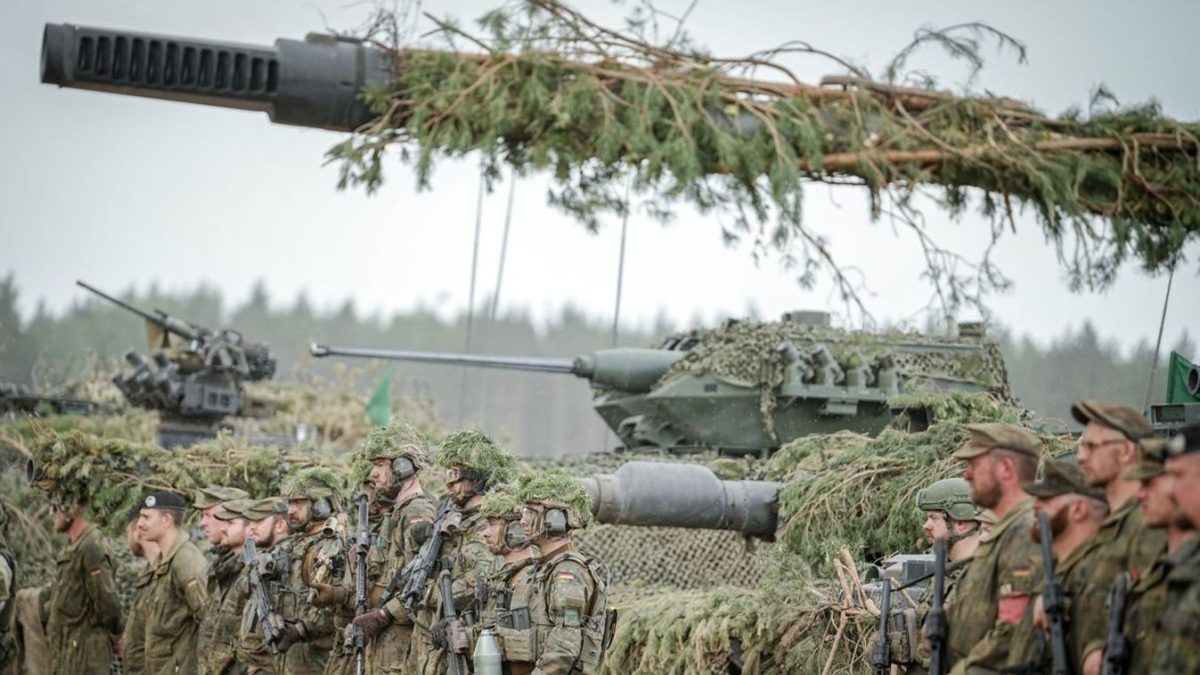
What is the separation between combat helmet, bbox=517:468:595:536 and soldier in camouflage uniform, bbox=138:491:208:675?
323cm

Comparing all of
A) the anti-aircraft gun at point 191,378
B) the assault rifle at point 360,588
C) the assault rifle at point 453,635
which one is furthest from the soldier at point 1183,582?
the anti-aircraft gun at point 191,378

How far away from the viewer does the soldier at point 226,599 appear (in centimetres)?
1064

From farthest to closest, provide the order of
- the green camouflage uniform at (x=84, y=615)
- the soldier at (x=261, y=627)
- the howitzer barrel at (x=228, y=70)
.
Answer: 1. the howitzer barrel at (x=228, y=70)
2. the green camouflage uniform at (x=84, y=615)
3. the soldier at (x=261, y=627)

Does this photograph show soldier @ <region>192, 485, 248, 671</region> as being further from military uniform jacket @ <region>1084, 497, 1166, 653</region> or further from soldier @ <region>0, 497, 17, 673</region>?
military uniform jacket @ <region>1084, 497, 1166, 653</region>

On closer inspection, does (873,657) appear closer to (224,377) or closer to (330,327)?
(224,377)

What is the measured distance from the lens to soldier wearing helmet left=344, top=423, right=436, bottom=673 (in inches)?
384

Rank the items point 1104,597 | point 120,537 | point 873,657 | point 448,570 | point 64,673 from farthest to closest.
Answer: point 120,537 → point 64,673 → point 448,570 → point 873,657 → point 1104,597

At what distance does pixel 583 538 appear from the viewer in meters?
12.8

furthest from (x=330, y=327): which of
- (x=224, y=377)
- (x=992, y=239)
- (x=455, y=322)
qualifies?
(x=992, y=239)

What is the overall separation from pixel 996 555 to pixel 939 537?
1.79 meters

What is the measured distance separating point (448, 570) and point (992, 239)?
8.36m

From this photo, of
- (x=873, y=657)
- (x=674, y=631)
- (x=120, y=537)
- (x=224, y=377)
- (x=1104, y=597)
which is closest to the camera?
(x=1104, y=597)

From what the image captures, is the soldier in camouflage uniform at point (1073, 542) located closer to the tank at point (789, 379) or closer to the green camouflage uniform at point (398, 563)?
the green camouflage uniform at point (398, 563)

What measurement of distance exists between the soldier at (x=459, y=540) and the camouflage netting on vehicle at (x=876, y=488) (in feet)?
6.56
